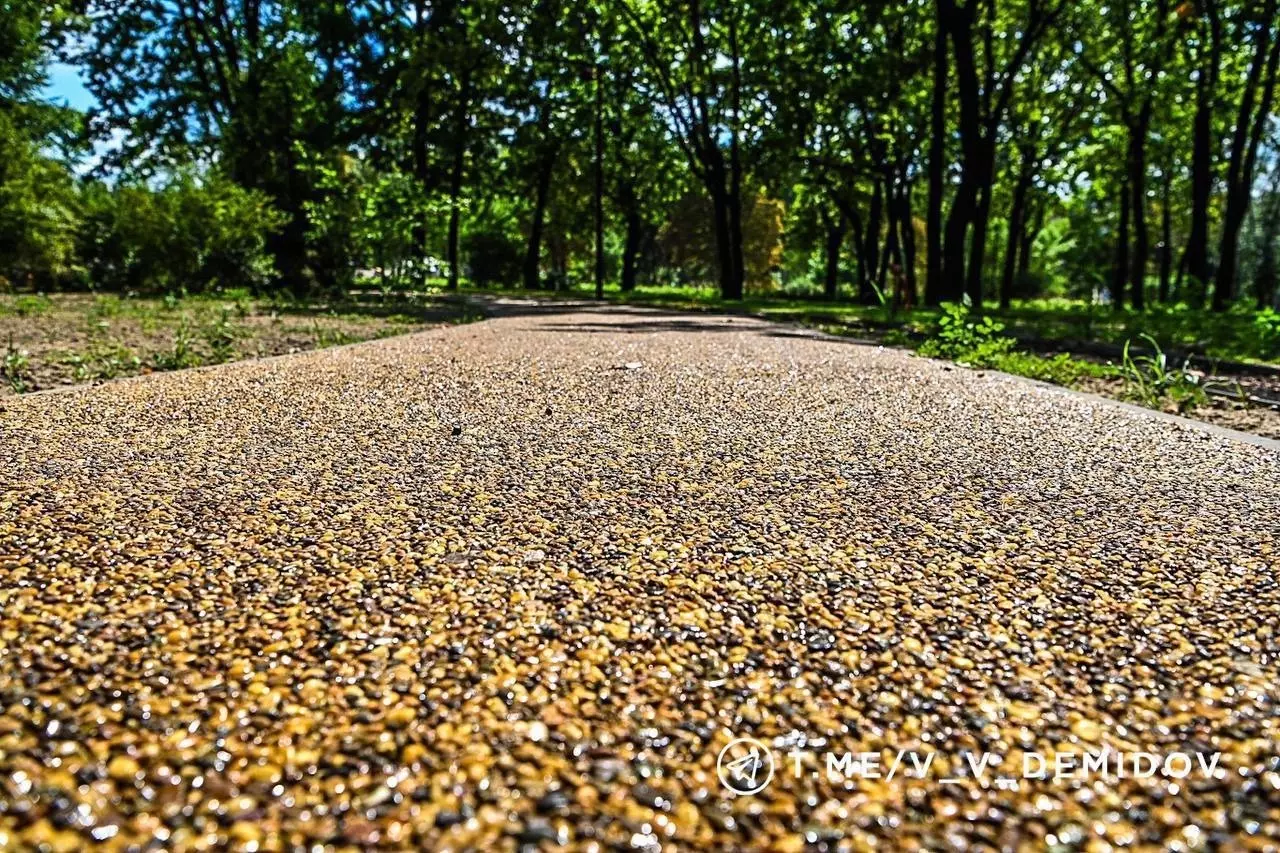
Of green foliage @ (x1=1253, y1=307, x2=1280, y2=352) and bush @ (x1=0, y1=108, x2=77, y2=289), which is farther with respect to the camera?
bush @ (x1=0, y1=108, x2=77, y2=289)

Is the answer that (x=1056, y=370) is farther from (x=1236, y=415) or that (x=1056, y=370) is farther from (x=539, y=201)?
(x=539, y=201)

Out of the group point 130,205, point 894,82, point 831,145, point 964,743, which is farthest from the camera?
point 831,145

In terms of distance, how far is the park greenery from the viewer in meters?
13.1

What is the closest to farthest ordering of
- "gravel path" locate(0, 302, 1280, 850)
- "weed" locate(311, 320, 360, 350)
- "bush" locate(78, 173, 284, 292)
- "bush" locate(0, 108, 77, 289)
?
"gravel path" locate(0, 302, 1280, 850)
"weed" locate(311, 320, 360, 350)
"bush" locate(0, 108, 77, 289)
"bush" locate(78, 173, 284, 292)

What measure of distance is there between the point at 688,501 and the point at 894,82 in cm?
1750

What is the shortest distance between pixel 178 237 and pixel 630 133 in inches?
577

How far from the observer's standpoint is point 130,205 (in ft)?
44.2

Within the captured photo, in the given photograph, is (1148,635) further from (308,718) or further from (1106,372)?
(1106,372)

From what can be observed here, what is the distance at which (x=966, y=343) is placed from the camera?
6.35 meters

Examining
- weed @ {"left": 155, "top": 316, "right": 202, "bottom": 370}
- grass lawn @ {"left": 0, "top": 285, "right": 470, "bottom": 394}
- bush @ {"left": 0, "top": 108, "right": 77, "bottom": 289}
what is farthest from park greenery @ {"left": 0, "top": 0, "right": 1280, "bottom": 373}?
weed @ {"left": 155, "top": 316, "right": 202, "bottom": 370}

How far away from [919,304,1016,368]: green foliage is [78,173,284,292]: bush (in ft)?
39.6

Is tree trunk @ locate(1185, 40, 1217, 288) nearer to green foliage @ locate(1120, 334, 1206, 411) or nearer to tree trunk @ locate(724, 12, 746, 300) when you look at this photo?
tree trunk @ locate(724, 12, 746, 300)

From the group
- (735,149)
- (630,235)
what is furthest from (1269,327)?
(630,235)

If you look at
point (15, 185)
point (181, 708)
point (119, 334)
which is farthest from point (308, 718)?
point (15, 185)
